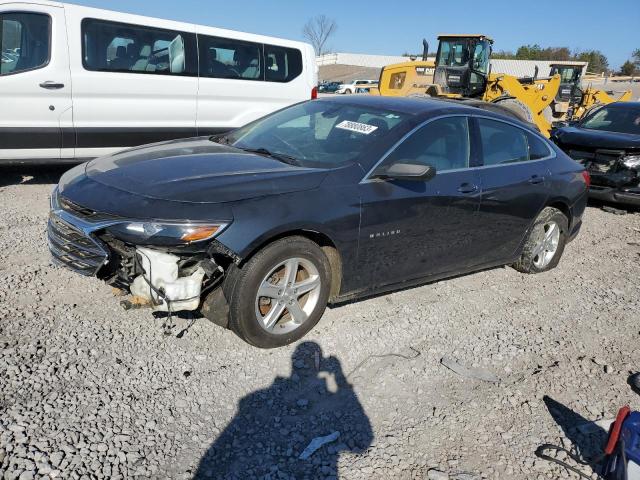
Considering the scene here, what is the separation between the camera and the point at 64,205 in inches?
129

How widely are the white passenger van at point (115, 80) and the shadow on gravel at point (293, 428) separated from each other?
467 cm

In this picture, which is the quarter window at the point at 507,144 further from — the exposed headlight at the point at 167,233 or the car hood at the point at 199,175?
the exposed headlight at the point at 167,233

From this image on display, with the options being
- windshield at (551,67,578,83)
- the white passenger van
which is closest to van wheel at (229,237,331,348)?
the white passenger van

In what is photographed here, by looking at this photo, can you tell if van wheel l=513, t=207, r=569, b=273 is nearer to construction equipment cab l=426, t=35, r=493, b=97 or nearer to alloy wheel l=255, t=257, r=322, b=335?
alloy wheel l=255, t=257, r=322, b=335

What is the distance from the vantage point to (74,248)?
10.5ft

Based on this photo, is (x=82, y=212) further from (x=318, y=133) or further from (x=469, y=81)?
(x=469, y=81)

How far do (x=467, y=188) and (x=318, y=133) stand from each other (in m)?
1.23

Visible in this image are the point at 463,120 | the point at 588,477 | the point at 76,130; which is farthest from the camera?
the point at 76,130

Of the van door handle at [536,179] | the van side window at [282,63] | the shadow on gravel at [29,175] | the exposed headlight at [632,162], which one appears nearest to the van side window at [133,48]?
the van side window at [282,63]

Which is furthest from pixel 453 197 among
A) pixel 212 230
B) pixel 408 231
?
pixel 212 230

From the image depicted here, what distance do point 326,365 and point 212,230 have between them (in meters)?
1.12

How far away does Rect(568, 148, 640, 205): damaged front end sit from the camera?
304 inches

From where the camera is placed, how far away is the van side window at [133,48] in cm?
637

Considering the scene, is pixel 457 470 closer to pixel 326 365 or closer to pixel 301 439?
pixel 301 439
